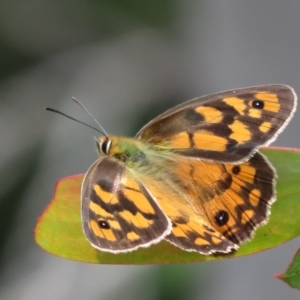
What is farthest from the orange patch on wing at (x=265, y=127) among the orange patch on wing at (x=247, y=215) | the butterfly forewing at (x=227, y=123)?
the orange patch on wing at (x=247, y=215)

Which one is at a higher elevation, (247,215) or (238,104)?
(238,104)

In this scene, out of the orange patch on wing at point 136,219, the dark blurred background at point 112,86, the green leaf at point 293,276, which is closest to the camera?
the green leaf at point 293,276

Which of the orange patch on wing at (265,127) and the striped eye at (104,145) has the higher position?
the striped eye at (104,145)

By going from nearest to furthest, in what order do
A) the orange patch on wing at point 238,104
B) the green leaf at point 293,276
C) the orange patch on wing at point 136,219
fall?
1. the green leaf at point 293,276
2. the orange patch on wing at point 136,219
3. the orange patch on wing at point 238,104

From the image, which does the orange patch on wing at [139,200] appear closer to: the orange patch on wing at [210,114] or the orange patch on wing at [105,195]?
the orange patch on wing at [105,195]

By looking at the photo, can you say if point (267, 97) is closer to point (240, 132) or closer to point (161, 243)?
point (240, 132)

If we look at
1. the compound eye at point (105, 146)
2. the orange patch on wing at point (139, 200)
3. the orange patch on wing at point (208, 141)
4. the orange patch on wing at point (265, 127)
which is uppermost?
the compound eye at point (105, 146)

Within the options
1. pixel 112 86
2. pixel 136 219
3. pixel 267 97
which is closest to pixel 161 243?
pixel 136 219

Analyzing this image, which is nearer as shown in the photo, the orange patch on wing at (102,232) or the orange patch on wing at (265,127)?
the orange patch on wing at (102,232)
